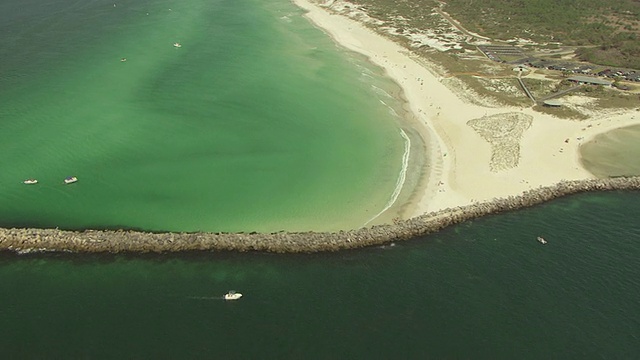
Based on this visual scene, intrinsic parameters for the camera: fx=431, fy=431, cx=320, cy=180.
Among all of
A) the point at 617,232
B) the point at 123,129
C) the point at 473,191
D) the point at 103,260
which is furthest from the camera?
→ the point at 123,129

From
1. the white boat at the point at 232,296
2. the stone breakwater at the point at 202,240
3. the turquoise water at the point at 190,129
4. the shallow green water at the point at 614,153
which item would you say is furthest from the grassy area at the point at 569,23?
the white boat at the point at 232,296

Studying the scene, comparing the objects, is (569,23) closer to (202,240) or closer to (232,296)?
(202,240)

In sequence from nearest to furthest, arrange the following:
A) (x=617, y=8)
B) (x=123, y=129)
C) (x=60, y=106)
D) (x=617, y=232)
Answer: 1. (x=617, y=232)
2. (x=123, y=129)
3. (x=60, y=106)
4. (x=617, y=8)

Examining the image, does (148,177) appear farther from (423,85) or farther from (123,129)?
(423,85)

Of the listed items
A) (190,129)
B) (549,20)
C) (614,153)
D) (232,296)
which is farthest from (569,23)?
(232,296)

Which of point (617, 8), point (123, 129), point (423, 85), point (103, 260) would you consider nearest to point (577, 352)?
point (103, 260)

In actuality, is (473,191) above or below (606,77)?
below

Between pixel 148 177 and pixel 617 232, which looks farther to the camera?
pixel 148 177
